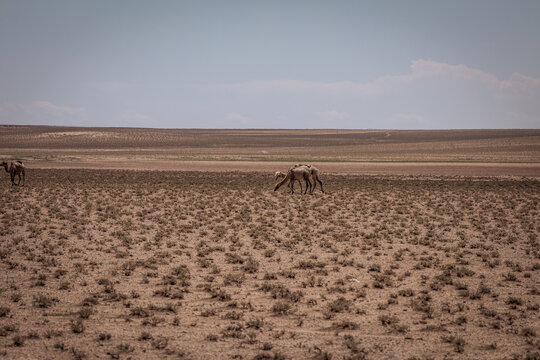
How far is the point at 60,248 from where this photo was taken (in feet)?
46.6

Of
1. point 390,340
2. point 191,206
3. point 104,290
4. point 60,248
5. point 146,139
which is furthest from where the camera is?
point 146,139

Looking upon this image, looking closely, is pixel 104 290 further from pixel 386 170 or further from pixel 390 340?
pixel 386 170

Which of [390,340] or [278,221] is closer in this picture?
[390,340]

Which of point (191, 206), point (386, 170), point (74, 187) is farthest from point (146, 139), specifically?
point (191, 206)

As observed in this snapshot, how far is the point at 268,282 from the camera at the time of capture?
36.1 feet

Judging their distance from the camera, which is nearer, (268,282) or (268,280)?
(268,282)

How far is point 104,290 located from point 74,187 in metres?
24.7

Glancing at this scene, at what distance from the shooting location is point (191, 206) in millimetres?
A: 23938

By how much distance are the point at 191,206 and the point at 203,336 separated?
649 inches

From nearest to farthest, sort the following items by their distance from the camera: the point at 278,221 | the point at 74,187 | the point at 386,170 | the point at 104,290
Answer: the point at 104,290 → the point at 278,221 → the point at 74,187 → the point at 386,170

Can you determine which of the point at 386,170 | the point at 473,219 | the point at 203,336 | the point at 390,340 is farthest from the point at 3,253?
the point at 386,170

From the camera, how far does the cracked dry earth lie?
296 inches

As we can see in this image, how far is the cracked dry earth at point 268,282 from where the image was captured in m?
7.52

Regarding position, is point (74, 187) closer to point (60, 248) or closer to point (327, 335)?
point (60, 248)
